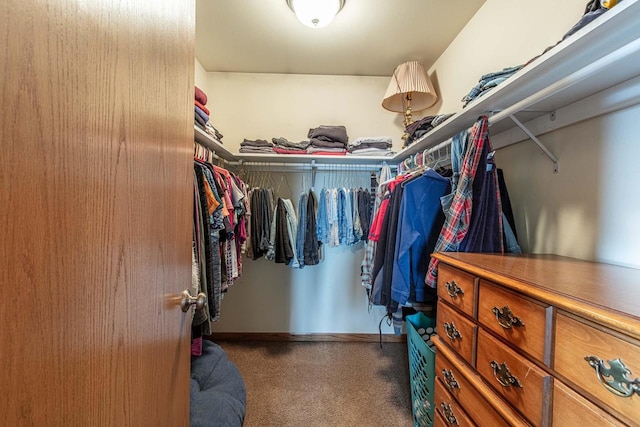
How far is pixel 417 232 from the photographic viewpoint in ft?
4.07

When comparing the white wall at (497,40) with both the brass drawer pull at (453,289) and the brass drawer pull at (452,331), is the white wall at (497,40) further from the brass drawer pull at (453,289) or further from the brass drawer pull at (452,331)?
the brass drawer pull at (452,331)

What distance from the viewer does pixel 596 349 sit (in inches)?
19.2

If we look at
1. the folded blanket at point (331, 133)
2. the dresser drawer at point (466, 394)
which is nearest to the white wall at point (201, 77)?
the folded blanket at point (331, 133)

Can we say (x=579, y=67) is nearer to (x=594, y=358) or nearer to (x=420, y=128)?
(x=594, y=358)

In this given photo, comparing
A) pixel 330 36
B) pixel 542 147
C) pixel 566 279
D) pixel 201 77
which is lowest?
pixel 566 279

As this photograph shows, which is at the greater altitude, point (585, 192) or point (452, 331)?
point (585, 192)

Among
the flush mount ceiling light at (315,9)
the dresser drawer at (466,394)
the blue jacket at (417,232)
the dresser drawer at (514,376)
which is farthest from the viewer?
the flush mount ceiling light at (315,9)

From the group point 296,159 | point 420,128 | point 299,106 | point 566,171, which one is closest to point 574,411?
point 566,171

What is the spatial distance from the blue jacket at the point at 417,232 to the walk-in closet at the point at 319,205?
1 centimetres

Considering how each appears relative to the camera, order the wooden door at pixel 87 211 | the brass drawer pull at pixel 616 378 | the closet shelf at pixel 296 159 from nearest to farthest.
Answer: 1. the wooden door at pixel 87 211
2. the brass drawer pull at pixel 616 378
3. the closet shelf at pixel 296 159

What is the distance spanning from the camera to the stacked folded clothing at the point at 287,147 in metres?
2.22

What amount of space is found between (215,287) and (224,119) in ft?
5.43

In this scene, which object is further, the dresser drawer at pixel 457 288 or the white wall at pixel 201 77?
the white wall at pixel 201 77

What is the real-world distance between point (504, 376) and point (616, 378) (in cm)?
27
